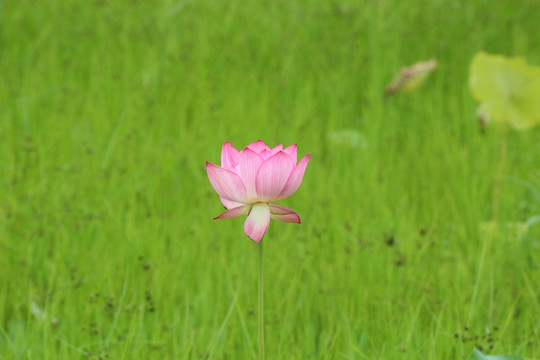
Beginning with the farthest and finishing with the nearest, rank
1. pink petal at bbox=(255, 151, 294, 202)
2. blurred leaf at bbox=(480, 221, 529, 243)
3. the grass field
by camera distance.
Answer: blurred leaf at bbox=(480, 221, 529, 243), the grass field, pink petal at bbox=(255, 151, 294, 202)

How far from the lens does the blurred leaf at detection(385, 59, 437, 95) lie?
2.86 meters

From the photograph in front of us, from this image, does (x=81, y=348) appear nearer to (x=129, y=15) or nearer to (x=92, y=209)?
(x=92, y=209)

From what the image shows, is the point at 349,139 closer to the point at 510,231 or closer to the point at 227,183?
the point at 510,231

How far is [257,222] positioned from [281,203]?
1.31m

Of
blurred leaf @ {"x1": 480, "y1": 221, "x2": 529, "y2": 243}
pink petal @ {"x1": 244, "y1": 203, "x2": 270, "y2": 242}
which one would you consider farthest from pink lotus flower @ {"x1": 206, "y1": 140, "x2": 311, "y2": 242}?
blurred leaf @ {"x1": 480, "y1": 221, "x2": 529, "y2": 243}

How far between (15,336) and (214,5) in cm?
295

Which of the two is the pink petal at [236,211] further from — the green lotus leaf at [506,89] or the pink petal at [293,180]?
the green lotus leaf at [506,89]

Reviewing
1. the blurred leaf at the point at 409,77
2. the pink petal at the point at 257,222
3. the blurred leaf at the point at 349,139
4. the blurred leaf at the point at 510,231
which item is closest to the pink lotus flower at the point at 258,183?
the pink petal at the point at 257,222

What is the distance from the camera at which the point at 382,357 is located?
136cm

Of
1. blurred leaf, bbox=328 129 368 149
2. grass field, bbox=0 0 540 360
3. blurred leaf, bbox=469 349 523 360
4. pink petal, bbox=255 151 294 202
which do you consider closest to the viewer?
pink petal, bbox=255 151 294 202

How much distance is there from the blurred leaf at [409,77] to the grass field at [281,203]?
0.14 m

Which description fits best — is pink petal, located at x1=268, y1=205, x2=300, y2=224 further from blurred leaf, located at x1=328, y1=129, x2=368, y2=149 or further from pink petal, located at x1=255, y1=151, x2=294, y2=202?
blurred leaf, located at x1=328, y1=129, x2=368, y2=149

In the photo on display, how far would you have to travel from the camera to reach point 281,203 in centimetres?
226

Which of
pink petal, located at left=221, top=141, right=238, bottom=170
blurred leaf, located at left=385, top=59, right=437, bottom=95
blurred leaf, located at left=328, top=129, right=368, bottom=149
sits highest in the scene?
blurred leaf, located at left=385, top=59, right=437, bottom=95
